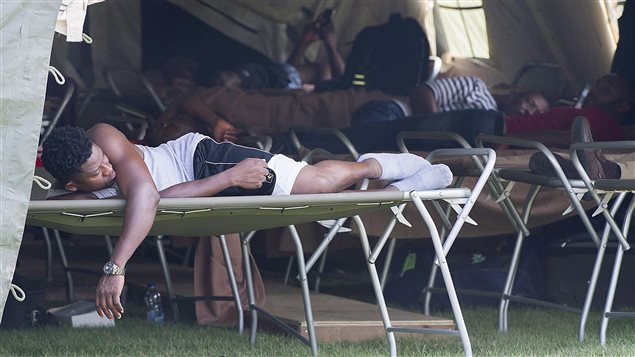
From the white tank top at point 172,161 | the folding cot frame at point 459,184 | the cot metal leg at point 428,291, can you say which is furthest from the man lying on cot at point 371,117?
the white tank top at point 172,161

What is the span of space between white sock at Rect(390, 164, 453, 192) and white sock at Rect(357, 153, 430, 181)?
0.02 m

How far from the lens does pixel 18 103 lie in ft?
9.01

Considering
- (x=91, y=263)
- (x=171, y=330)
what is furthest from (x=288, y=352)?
(x=91, y=263)

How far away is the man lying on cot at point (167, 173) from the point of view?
122 inches

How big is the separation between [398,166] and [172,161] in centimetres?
69

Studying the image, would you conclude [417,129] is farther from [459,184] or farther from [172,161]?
[172,161]

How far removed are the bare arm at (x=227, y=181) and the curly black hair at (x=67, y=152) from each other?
0.85 feet

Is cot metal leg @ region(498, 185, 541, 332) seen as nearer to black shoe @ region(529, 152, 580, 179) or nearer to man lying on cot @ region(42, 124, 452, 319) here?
black shoe @ region(529, 152, 580, 179)

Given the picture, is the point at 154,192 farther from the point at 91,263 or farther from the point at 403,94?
the point at 403,94

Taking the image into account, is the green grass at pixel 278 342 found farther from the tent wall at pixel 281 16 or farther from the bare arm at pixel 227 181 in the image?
the tent wall at pixel 281 16

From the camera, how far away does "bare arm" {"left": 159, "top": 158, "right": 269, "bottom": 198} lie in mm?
3328

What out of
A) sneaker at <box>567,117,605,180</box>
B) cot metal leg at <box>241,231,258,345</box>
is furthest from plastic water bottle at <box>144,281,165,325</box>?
sneaker at <box>567,117,605,180</box>

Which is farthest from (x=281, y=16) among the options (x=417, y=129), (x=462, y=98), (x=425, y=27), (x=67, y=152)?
(x=67, y=152)

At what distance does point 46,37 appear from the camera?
9.10ft
